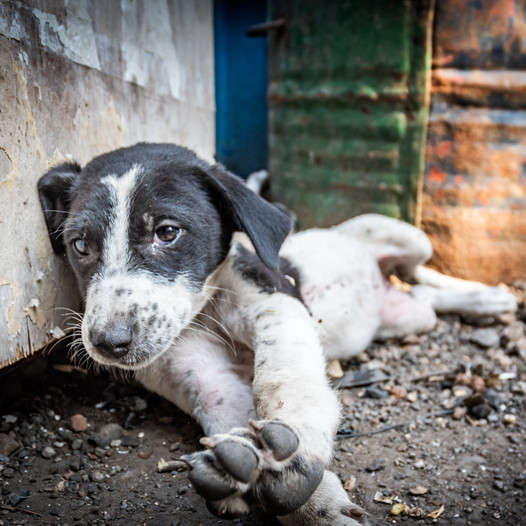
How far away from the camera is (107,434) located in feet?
7.89

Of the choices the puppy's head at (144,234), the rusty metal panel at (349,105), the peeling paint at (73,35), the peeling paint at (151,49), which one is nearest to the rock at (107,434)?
the puppy's head at (144,234)

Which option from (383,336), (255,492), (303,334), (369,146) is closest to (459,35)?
(369,146)

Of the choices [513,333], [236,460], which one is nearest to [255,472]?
Result: [236,460]

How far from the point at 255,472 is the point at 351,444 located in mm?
1020

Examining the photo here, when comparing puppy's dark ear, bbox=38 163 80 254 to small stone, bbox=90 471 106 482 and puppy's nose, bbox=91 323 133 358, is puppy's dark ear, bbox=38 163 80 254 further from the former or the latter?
small stone, bbox=90 471 106 482

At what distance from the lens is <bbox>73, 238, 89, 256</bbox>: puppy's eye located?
220 cm

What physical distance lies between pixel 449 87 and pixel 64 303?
287 cm

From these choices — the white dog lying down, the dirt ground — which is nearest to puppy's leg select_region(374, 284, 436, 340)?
the dirt ground

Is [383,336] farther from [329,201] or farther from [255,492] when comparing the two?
[255,492]

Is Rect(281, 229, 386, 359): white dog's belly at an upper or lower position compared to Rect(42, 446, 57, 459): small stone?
upper

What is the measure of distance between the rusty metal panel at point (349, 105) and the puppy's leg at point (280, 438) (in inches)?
81.0

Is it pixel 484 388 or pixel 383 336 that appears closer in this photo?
pixel 484 388

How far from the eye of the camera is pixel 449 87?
12.5ft

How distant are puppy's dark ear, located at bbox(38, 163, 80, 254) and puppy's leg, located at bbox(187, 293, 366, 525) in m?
0.86
